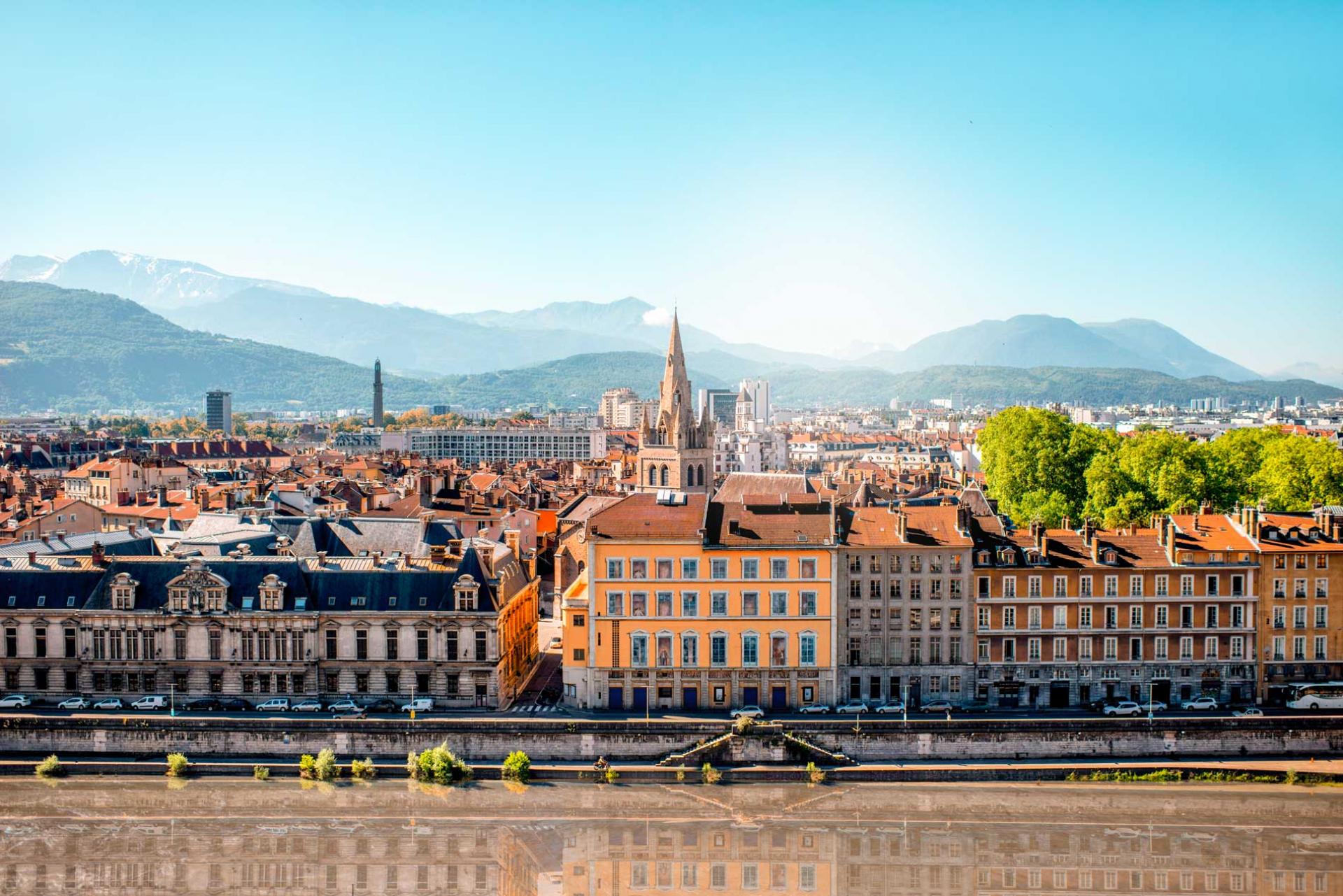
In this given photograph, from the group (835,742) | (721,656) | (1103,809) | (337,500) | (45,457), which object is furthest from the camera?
(45,457)

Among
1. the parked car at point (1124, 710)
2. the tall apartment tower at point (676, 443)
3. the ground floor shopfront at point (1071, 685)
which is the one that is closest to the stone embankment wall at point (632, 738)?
the parked car at point (1124, 710)

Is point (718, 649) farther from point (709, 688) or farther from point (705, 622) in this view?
point (709, 688)

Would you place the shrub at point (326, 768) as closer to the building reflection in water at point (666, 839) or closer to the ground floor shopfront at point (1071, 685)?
the building reflection in water at point (666, 839)

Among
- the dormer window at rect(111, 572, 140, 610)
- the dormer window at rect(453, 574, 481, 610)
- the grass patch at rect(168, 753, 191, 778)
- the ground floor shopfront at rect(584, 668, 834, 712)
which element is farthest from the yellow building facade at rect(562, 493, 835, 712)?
the dormer window at rect(111, 572, 140, 610)

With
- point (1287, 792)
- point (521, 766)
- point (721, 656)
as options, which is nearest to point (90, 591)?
point (521, 766)

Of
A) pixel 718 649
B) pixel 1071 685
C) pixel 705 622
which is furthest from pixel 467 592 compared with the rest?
pixel 1071 685

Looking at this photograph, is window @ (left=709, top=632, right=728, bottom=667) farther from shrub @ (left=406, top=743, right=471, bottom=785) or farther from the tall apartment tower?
the tall apartment tower

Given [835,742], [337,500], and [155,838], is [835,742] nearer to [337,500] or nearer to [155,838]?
[155,838]
